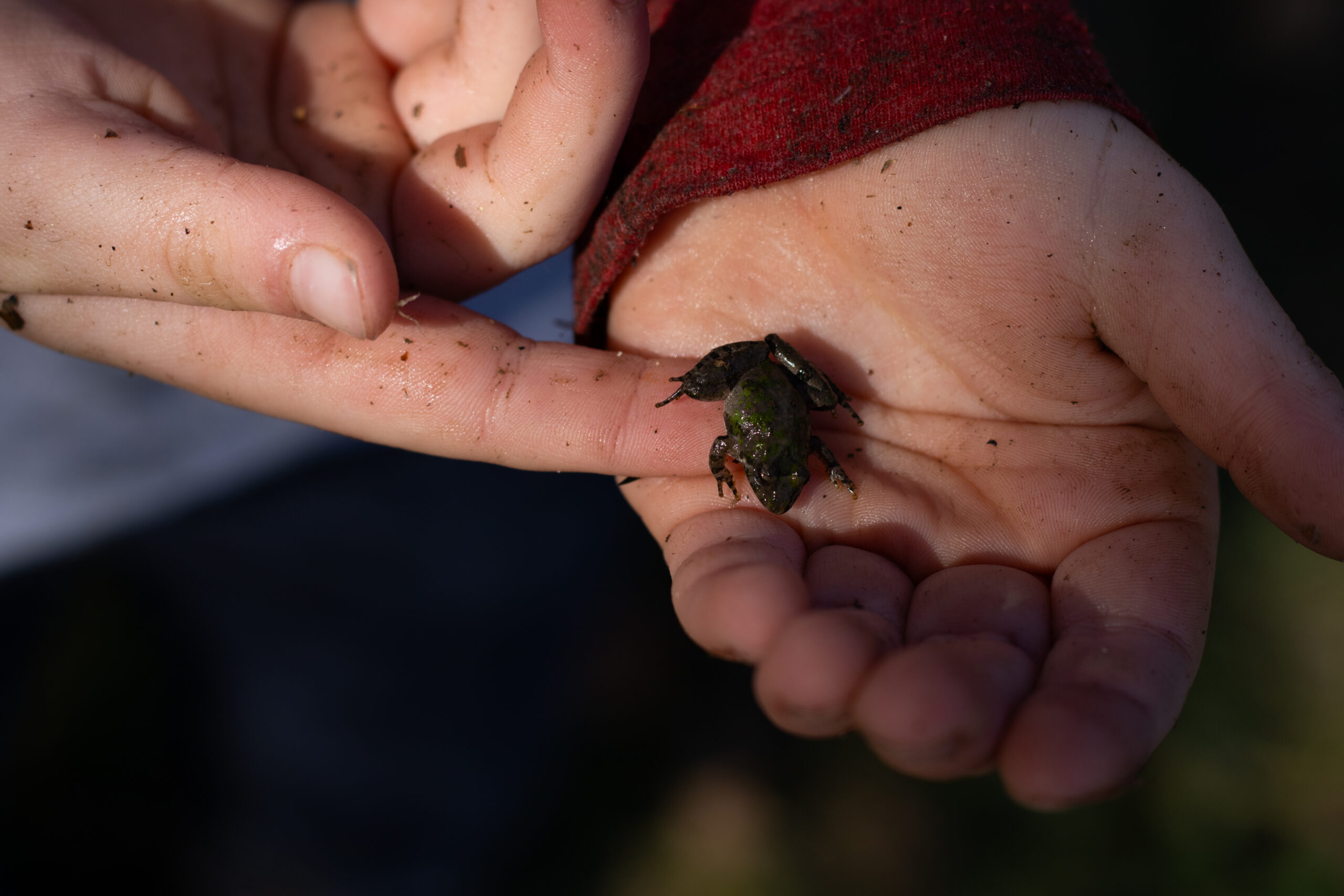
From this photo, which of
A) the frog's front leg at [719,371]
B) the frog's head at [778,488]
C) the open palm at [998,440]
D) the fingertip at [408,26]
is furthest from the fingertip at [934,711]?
the fingertip at [408,26]

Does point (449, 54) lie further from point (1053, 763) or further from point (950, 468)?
point (1053, 763)

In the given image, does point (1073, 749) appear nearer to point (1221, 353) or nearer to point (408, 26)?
point (1221, 353)

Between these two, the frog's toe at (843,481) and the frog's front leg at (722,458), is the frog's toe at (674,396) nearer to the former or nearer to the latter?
the frog's front leg at (722,458)

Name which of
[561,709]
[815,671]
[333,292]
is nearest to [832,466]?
[815,671]

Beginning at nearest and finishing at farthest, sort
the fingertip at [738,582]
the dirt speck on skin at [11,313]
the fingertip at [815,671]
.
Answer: the fingertip at [815,671], the fingertip at [738,582], the dirt speck on skin at [11,313]

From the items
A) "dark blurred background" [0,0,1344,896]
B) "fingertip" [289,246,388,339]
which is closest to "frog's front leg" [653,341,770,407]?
"fingertip" [289,246,388,339]

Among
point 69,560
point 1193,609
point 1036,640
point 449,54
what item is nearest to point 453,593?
point 69,560

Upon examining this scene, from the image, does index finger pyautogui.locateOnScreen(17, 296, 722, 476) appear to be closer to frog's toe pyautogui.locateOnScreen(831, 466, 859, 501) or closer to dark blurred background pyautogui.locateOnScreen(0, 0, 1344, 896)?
frog's toe pyautogui.locateOnScreen(831, 466, 859, 501)
